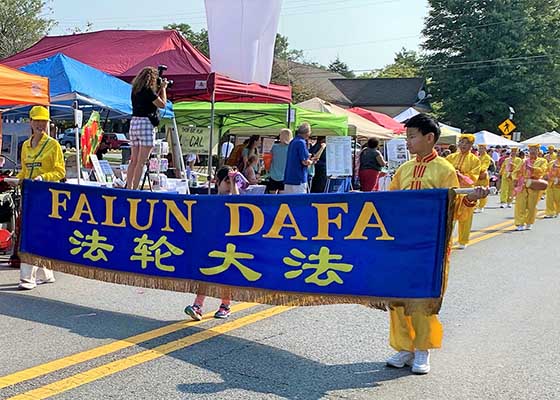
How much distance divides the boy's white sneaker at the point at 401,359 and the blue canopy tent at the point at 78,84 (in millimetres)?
7775

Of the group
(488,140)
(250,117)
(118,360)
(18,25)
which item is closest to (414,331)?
(118,360)

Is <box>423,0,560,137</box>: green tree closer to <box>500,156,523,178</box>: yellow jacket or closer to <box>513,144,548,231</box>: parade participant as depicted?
<box>500,156,523,178</box>: yellow jacket

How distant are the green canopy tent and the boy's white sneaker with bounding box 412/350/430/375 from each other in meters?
11.3

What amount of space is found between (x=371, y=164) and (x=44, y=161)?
9489mm

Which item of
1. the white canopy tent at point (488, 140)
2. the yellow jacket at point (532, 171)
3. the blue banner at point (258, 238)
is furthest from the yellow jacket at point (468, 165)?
the white canopy tent at point (488, 140)

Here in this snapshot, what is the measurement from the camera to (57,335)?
18.1ft

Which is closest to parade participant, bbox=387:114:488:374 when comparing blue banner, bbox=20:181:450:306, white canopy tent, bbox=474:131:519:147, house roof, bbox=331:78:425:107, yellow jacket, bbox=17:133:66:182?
blue banner, bbox=20:181:450:306

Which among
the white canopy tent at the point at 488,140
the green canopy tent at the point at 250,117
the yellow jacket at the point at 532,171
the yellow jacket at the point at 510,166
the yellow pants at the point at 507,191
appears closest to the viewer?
the yellow jacket at the point at 532,171

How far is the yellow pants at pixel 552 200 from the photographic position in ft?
61.3

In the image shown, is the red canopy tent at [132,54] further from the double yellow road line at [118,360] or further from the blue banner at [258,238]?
the double yellow road line at [118,360]

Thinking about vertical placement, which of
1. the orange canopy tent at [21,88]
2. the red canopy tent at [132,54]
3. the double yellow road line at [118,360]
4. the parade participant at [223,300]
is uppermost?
the red canopy tent at [132,54]

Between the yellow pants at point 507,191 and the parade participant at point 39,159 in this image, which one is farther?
the yellow pants at point 507,191

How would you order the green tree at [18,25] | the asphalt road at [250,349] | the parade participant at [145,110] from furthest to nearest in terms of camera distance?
the green tree at [18,25] < the parade participant at [145,110] < the asphalt road at [250,349]

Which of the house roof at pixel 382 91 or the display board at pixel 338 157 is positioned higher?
the house roof at pixel 382 91
